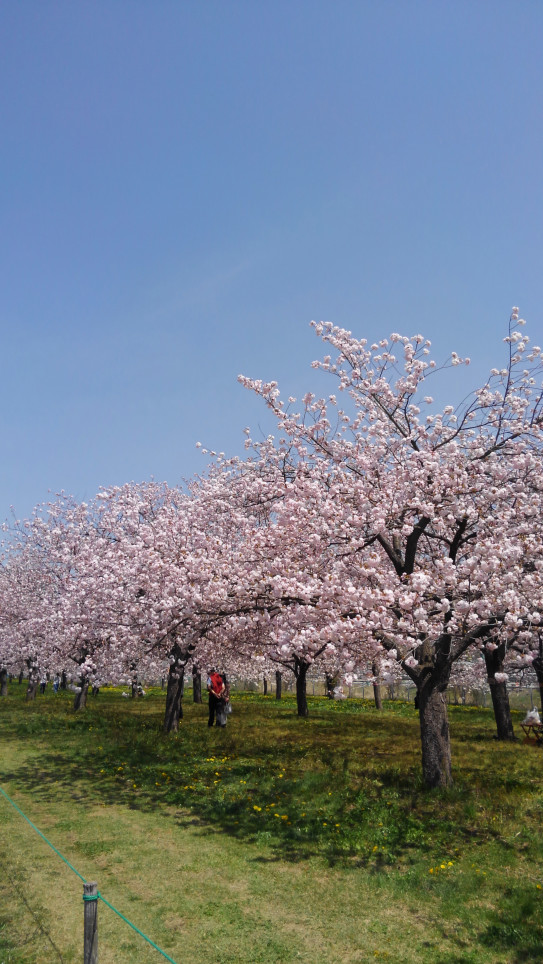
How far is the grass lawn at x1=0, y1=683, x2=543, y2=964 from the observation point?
21.5 ft

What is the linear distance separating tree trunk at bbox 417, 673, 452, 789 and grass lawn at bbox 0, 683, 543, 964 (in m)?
0.43

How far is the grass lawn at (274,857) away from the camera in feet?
21.5

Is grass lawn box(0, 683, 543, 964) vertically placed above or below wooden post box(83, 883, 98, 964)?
below

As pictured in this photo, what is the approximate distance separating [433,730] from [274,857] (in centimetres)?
445

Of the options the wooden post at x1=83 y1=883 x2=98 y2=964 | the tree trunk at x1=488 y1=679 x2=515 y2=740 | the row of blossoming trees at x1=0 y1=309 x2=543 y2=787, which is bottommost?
the tree trunk at x1=488 y1=679 x2=515 y2=740

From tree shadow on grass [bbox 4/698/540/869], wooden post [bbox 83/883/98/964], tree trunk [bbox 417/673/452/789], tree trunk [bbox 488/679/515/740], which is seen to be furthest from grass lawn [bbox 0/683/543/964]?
tree trunk [bbox 488/679/515/740]

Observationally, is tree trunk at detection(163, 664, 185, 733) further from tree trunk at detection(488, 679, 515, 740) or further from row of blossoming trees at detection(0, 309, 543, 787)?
tree trunk at detection(488, 679, 515, 740)

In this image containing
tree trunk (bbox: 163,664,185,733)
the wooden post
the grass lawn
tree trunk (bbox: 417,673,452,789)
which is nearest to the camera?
the wooden post

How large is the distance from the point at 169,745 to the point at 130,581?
4948 mm

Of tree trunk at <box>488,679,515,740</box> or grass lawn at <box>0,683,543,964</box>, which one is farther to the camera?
tree trunk at <box>488,679,515,740</box>

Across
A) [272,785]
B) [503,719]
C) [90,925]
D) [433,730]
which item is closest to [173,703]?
[272,785]

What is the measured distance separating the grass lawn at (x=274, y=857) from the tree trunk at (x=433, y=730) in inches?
16.8

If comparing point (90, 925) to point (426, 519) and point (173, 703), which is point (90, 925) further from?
point (173, 703)

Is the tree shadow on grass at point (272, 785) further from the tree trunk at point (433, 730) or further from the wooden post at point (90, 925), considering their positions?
the wooden post at point (90, 925)
